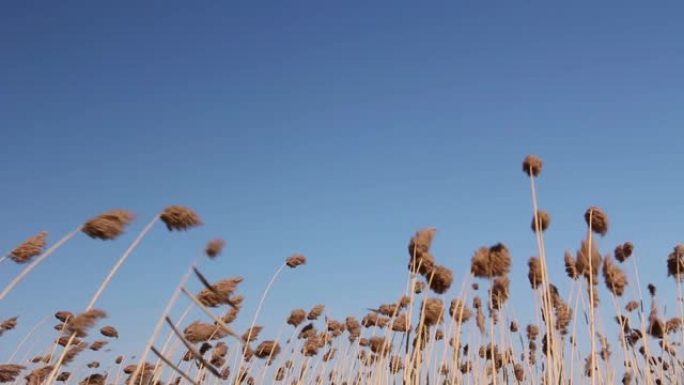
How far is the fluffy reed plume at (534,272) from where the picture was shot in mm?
6332

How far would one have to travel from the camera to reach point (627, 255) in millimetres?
8133

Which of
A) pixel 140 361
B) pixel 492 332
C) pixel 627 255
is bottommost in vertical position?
pixel 140 361

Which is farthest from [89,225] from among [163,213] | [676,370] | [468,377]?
[676,370]

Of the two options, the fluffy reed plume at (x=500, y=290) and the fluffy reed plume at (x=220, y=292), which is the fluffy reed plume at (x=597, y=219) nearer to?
the fluffy reed plume at (x=500, y=290)

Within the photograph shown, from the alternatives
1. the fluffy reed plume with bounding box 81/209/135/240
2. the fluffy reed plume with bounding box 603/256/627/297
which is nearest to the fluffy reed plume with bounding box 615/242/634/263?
the fluffy reed plume with bounding box 603/256/627/297

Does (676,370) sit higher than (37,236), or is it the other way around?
(676,370)

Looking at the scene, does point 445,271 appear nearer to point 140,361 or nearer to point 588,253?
point 588,253

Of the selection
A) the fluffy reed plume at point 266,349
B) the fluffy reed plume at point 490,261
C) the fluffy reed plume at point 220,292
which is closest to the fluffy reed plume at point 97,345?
the fluffy reed plume at point 266,349

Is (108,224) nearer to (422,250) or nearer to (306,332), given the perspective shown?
(422,250)

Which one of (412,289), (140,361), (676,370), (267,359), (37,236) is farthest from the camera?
(267,359)

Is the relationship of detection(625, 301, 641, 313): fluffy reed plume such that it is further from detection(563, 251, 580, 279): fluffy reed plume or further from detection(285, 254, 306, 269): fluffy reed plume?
detection(285, 254, 306, 269): fluffy reed plume

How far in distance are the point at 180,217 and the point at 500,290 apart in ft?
15.6

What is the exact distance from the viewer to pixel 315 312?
10.3 meters

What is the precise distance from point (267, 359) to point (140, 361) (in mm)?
5414
